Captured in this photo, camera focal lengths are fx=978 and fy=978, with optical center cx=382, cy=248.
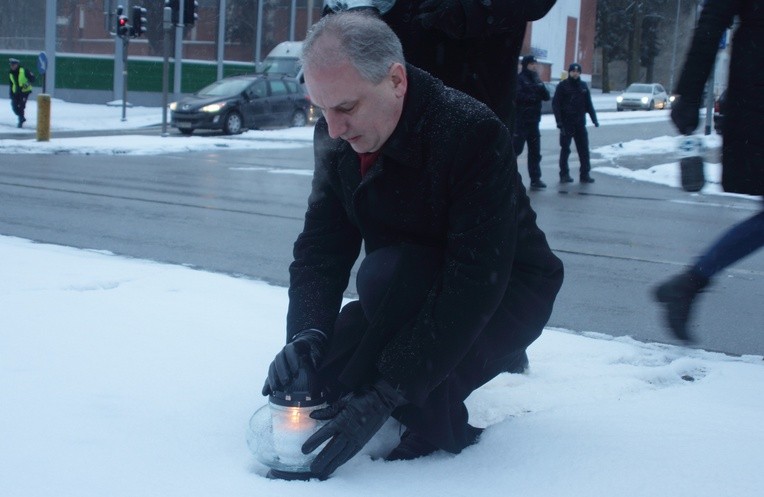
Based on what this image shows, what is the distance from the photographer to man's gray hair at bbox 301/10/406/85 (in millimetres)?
2188

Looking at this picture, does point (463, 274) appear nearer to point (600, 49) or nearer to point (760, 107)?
point (760, 107)

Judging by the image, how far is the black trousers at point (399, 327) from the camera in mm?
2424

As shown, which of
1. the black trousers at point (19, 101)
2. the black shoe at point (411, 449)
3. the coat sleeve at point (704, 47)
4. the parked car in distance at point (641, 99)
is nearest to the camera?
the black shoe at point (411, 449)

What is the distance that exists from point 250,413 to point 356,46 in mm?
1174

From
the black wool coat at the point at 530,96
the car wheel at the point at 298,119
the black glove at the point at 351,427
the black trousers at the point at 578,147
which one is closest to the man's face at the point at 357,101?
the black glove at the point at 351,427

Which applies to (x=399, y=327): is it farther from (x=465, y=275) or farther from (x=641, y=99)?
(x=641, y=99)

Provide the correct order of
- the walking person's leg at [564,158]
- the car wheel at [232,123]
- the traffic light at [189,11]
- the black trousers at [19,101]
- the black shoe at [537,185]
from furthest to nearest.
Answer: the black trousers at [19,101] < the car wheel at [232,123] < the traffic light at [189,11] < the walking person's leg at [564,158] < the black shoe at [537,185]

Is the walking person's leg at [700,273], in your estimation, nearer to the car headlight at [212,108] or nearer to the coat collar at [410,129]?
the coat collar at [410,129]

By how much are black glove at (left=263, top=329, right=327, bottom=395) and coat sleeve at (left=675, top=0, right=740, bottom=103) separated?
1422 millimetres

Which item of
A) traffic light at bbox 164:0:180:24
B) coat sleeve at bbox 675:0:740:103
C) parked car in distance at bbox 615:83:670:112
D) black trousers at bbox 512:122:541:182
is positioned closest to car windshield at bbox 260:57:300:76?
traffic light at bbox 164:0:180:24

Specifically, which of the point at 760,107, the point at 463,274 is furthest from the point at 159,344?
the point at 760,107

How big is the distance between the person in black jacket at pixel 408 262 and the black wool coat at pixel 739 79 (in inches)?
33.9

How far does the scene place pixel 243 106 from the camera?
22.2 metres

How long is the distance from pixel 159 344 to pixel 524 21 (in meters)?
1.68
